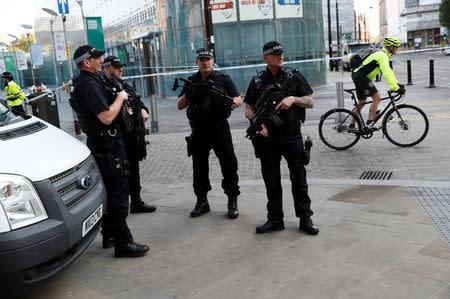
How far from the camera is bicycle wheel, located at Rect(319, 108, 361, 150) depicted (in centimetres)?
813

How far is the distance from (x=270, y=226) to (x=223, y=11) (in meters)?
16.6

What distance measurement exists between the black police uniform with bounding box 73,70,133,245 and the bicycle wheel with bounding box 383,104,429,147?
5.24 metres

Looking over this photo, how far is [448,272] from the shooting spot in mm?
3518

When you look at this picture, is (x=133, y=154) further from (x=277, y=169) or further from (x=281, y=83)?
(x=281, y=83)

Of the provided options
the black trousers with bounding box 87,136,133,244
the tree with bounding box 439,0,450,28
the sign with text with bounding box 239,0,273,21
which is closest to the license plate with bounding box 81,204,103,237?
the black trousers with bounding box 87,136,133,244

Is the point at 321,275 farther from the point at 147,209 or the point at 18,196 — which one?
the point at 147,209

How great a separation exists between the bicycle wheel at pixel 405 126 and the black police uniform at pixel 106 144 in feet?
17.2

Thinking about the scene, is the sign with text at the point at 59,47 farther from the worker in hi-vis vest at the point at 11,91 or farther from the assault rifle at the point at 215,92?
the assault rifle at the point at 215,92

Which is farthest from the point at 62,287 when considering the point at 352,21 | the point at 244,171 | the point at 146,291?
the point at 352,21

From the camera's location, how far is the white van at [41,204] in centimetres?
288

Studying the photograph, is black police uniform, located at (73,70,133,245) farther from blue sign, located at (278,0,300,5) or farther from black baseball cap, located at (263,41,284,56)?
blue sign, located at (278,0,300,5)

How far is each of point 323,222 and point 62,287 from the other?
249 centimetres

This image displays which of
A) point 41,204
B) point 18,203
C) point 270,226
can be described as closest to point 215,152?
point 270,226

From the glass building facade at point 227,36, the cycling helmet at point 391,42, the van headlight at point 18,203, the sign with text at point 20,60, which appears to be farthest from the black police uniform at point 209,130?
the sign with text at point 20,60
